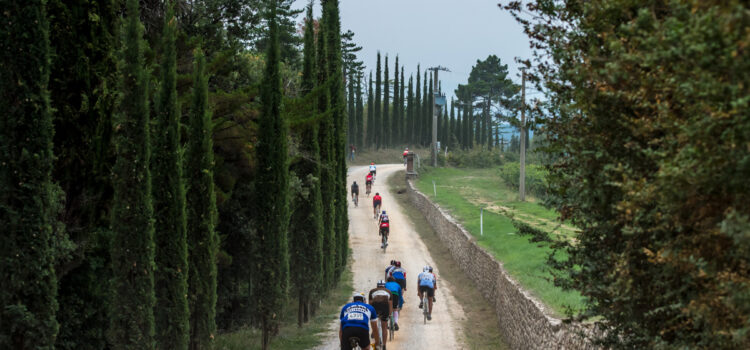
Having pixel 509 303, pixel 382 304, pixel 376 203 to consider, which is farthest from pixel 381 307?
pixel 376 203

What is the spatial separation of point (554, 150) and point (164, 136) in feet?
22.8

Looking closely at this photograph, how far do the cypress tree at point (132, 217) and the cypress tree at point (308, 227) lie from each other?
1013 cm

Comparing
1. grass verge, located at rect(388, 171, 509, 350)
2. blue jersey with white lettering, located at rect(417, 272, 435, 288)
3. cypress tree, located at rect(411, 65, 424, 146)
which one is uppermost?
cypress tree, located at rect(411, 65, 424, 146)

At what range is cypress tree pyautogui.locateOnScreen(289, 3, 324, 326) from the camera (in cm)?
2131

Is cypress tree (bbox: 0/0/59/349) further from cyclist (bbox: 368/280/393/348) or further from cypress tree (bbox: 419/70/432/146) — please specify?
cypress tree (bbox: 419/70/432/146)

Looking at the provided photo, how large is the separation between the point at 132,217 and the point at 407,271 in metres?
20.0

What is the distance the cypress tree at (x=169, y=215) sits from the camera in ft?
38.6

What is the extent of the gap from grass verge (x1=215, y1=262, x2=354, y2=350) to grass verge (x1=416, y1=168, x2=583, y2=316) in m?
6.08

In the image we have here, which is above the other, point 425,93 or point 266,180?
point 425,93

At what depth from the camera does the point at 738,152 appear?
14.5 ft

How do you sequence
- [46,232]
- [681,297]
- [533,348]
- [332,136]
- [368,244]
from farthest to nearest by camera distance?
[368,244] → [332,136] → [533,348] → [46,232] → [681,297]

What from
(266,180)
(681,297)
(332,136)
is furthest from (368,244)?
(681,297)

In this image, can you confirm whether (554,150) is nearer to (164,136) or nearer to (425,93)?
(164,136)

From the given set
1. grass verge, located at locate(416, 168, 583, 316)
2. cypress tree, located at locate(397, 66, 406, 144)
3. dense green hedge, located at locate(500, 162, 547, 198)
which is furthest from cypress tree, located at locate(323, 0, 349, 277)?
cypress tree, located at locate(397, 66, 406, 144)
